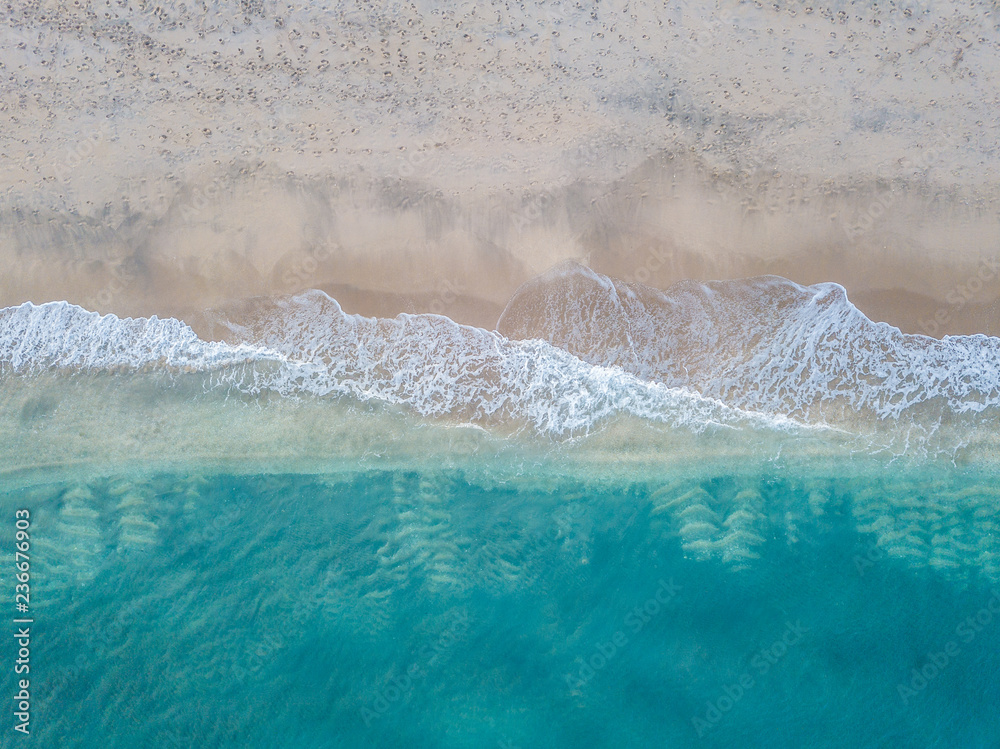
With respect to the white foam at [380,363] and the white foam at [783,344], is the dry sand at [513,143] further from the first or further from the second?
the white foam at [380,363]

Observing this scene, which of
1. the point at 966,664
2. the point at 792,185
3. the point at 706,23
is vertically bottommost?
the point at 966,664

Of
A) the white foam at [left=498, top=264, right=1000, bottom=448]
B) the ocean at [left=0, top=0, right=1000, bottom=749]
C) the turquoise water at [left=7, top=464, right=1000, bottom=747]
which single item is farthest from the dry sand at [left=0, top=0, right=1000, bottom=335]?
the turquoise water at [left=7, top=464, right=1000, bottom=747]

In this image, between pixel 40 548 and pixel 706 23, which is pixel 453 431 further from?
pixel 706 23

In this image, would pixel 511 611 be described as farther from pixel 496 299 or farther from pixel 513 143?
pixel 513 143

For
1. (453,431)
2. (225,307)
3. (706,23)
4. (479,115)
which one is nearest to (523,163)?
(479,115)

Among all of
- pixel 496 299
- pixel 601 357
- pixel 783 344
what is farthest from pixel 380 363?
pixel 783 344

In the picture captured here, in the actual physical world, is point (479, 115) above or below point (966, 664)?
above

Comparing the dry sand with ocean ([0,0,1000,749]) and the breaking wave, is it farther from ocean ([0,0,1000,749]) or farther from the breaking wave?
the breaking wave

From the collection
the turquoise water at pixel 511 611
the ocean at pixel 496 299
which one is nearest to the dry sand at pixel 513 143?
the ocean at pixel 496 299
